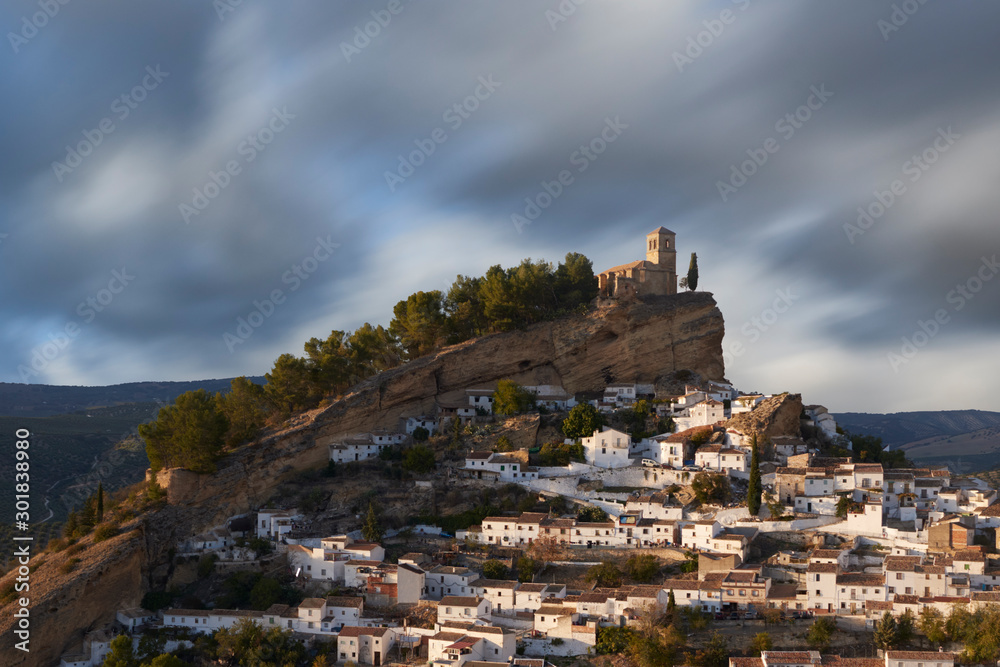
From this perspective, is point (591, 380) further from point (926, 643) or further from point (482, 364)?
point (926, 643)

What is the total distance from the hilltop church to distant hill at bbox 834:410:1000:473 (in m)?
55.8

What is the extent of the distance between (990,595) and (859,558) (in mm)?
4770

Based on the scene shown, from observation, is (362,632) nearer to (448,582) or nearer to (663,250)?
(448,582)

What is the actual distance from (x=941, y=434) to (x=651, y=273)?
92839 millimetres

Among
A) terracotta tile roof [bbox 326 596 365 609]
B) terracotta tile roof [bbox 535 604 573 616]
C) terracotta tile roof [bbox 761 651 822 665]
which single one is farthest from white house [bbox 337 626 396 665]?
terracotta tile roof [bbox 761 651 822 665]

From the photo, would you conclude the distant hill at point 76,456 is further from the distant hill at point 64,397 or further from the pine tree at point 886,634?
the pine tree at point 886,634

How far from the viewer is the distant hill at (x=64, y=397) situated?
104625 millimetres

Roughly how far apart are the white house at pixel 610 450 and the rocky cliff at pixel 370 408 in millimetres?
8865

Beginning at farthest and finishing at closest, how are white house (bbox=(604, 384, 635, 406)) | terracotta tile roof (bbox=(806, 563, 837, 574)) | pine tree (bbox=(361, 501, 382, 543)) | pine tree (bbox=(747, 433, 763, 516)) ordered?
white house (bbox=(604, 384, 635, 406)) → pine tree (bbox=(361, 501, 382, 543)) → pine tree (bbox=(747, 433, 763, 516)) → terracotta tile roof (bbox=(806, 563, 837, 574))

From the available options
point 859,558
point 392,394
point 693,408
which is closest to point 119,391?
point 392,394

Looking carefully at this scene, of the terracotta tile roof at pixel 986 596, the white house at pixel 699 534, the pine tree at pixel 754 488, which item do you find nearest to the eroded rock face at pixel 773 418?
the pine tree at pixel 754 488

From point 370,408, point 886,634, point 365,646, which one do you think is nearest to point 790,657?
point 886,634

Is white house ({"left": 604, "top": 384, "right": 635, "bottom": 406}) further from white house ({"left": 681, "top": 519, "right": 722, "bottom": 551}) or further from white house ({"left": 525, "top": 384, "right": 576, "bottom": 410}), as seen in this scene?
white house ({"left": 681, "top": 519, "right": 722, "bottom": 551})

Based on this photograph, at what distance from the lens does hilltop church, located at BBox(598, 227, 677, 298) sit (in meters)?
52.1
